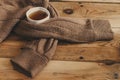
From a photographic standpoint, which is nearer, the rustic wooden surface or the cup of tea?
the rustic wooden surface

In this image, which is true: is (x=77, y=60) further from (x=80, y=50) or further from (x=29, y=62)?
(x=29, y=62)

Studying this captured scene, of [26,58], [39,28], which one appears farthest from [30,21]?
[26,58]

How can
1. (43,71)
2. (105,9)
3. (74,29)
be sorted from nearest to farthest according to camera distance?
(43,71) < (74,29) < (105,9)

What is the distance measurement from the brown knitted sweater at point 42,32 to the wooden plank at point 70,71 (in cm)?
2

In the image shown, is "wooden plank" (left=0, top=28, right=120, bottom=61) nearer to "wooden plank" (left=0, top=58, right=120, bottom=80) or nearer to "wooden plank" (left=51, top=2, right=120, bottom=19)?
"wooden plank" (left=0, top=58, right=120, bottom=80)

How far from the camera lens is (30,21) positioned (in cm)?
103

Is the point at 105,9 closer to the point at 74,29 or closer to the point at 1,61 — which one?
the point at 74,29

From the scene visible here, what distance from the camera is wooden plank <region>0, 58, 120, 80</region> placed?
902 mm

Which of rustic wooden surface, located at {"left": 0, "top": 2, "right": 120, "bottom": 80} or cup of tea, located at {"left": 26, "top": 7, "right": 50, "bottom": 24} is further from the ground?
cup of tea, located at {"left": 26, "top": 7, "right": 50, "bottom": 24}

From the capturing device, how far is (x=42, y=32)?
1.00 meters

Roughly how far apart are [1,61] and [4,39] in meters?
0.11

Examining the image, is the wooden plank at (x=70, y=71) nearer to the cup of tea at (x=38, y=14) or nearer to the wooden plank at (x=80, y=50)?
the wooden plank at (x=80, y=50)

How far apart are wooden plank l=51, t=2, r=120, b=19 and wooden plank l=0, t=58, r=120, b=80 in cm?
27

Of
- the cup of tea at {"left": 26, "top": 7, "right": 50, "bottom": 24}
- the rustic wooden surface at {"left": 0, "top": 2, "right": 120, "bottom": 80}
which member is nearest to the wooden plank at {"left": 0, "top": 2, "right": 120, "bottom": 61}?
the rustic wooden surface at {"left": 0, "top": 2, "right": 120, "bottom": 80}
